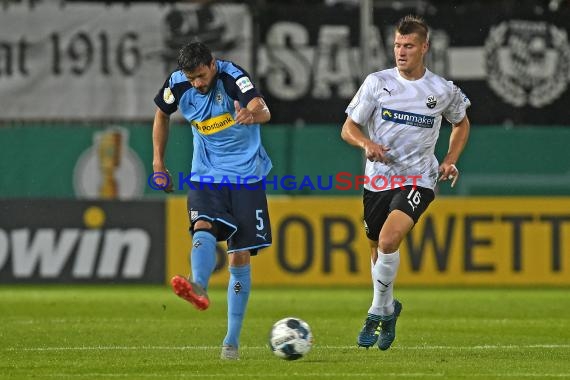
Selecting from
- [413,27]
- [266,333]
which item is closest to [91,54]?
[266,333]

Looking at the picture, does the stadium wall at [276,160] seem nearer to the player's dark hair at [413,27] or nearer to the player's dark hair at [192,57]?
the player's dark hair at [413,27]

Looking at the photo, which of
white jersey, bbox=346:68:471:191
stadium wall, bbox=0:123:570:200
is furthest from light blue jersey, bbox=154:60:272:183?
stadium wall, bbox=0:123:570:200

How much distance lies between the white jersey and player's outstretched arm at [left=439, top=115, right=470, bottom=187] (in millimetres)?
185

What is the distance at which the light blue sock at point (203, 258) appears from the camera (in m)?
8.91

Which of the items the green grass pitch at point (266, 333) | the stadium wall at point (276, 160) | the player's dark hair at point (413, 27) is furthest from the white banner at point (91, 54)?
the player's dark hair at point (413, 27)

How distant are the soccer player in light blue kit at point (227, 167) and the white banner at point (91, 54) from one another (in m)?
8.87

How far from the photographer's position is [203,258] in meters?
8.98

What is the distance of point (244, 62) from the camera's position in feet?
59.9

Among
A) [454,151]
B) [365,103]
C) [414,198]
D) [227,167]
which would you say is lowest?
[414,198]

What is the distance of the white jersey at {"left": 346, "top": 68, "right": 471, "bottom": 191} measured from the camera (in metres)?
10.1

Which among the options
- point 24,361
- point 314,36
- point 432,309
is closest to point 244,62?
point 314,36

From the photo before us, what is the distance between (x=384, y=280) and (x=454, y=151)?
1053 millimetres

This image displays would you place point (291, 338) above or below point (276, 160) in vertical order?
below

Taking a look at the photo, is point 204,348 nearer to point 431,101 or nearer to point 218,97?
point 218,97
